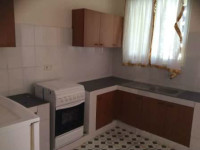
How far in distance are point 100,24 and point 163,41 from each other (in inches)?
43.0

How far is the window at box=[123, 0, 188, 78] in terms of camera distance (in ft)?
9.45

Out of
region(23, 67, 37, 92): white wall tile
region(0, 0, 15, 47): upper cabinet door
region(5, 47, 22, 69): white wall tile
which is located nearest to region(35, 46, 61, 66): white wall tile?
region(23, 67, 37, 92): white wall tile

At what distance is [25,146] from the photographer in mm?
1426

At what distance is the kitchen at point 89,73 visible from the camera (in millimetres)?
2441

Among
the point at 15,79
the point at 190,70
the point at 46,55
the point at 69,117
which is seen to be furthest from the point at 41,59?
the point at 190,70

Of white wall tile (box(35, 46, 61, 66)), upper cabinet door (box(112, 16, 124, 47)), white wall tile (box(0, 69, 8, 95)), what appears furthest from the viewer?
upper cabinet door (box(112, 16, 124, 47))

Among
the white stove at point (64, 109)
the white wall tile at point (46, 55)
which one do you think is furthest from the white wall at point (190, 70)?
the white wall tile at point (46, 55)

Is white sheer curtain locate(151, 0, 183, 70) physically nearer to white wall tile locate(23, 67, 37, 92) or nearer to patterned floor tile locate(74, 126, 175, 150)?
patterned floor tile locate(74, 126, 175, 150)

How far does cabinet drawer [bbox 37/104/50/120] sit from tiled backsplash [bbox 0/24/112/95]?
537mm

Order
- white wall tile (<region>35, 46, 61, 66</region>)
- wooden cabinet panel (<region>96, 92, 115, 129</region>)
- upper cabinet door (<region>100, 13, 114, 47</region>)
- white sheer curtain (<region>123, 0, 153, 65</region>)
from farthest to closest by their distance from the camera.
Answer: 1. white sheer curtain (<region>123, 0, 153, 65</region>)
2. upper cabinet door (<region>100, 13, 114, 47</region>)
3. wooden cabinet panel (<region>96, 92, 115, 129</region>)
4. white wall tile (<region>35, 46, 61, 66</region>)

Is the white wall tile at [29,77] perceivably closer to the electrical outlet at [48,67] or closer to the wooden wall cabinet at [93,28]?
the electrical outlet at [48,67]

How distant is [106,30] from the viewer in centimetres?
321

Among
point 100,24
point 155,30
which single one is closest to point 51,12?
point 100,24

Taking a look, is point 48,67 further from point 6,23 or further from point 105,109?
point 105,109
